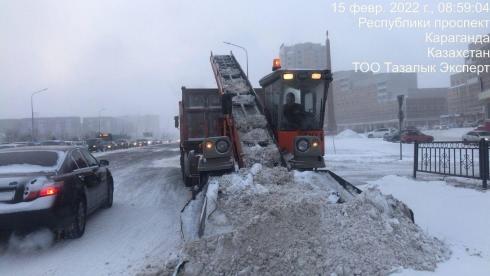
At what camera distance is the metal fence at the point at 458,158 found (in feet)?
34.1

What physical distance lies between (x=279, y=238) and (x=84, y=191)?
13.1 feet

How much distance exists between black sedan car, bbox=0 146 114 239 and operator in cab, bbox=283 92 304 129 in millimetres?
4125

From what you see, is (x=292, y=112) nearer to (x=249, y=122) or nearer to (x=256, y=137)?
(x=249, y=122)

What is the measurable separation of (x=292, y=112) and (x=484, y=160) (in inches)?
196

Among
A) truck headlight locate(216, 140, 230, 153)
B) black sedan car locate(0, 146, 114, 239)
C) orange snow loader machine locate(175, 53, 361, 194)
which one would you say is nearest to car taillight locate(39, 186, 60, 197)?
black sedan car locate(0, 146, 114, 239)

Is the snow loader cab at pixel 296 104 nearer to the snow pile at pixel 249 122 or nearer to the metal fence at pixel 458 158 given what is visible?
the snow pile at pixel 249 122

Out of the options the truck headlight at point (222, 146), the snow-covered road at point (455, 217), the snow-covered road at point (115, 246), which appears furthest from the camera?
the truck headlight at point (222, 146)

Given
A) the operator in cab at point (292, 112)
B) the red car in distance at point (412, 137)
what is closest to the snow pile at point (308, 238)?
the operator in cab at point (292, 112)

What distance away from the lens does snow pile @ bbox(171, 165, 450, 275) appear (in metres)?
4.87

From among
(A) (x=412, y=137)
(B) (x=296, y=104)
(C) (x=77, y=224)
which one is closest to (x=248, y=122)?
(B) (x=296, y=104)

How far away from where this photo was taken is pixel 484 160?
410 inches

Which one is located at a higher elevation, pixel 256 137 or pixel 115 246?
pixel 256 137

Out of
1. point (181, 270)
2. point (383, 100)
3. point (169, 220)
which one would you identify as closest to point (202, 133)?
point (169, 220)

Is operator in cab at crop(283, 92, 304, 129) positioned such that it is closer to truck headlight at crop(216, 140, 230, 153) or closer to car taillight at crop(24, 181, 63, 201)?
truck headlight at crop(216, 140, 230, 153)
